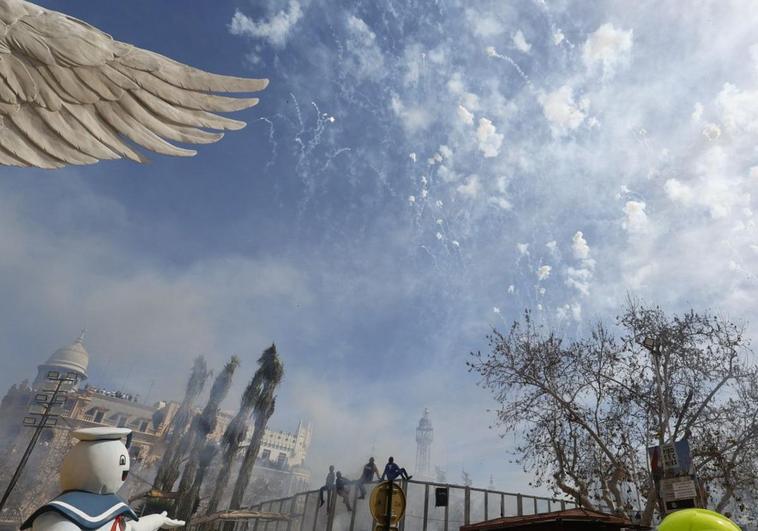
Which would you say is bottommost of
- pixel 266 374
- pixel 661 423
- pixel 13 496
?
pixel 13 496

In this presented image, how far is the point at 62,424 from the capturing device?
63281mm

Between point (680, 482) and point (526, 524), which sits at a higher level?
point (680, 482)

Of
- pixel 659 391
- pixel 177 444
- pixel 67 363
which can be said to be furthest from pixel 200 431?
pixel 67 363

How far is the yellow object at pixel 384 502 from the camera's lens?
5477mm

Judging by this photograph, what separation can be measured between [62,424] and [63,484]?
7660cm

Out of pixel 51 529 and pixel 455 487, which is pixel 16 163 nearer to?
pixel 51 529

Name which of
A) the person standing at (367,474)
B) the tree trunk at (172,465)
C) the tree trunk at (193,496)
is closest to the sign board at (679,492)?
the person standing at (367,474)

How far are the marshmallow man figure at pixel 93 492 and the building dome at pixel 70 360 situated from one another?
8893 cm

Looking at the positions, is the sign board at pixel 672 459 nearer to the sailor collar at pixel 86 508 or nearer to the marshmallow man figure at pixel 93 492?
the marshmallow man figure at pixel 93 492

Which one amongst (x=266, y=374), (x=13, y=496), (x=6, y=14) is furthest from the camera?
(x=13, y=496)

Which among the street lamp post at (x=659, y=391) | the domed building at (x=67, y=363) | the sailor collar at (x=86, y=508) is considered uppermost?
the domed building at (x=67, y=363)

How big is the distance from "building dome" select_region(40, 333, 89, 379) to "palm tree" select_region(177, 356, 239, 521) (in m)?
Answer: 47.2

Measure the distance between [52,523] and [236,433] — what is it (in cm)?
3536

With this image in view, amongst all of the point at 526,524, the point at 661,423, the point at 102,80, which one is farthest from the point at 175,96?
the point at 661,423
